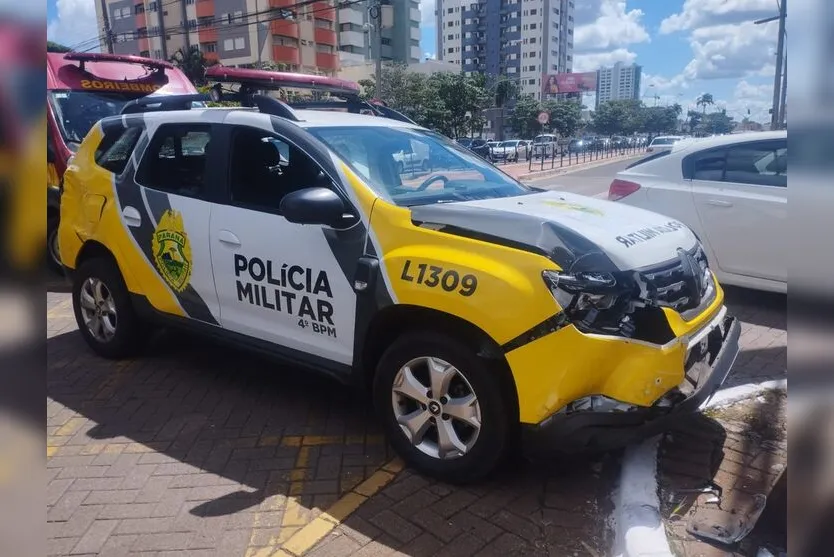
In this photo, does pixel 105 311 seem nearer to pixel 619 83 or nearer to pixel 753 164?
pixel 753 164

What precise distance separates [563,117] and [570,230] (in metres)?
71.0

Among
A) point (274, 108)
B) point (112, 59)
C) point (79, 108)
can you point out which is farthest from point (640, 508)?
point (112, 59)

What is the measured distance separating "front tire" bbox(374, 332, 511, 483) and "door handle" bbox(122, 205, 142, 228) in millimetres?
2138

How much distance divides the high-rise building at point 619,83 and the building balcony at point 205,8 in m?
70.0

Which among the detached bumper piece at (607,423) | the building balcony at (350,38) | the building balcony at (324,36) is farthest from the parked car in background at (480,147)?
the building balcony at (350,38)

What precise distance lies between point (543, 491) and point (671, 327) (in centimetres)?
99

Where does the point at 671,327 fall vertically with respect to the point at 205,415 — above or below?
above

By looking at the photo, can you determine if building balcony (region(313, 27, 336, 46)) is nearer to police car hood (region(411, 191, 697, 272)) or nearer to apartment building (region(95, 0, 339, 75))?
apartment building (region(95, 0, 339, 75))

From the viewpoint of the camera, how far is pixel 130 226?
4426 millimetres

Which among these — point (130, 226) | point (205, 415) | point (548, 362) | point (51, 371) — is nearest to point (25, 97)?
point (548, 362)

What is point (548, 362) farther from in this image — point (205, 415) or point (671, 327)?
point (205, 415)

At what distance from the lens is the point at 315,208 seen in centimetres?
321

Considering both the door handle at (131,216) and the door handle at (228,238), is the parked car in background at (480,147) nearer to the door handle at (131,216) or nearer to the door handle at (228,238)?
the door handle at (131,216)

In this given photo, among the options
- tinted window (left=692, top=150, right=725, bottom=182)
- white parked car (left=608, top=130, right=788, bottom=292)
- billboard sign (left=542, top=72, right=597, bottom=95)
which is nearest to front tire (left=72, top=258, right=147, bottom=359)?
white parked car (left=608, top=130, right=788, bottom=292)
